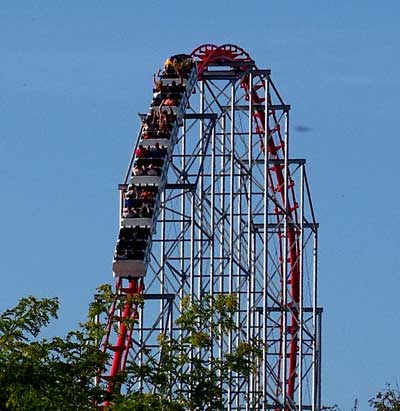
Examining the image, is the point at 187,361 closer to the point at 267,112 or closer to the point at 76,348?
the point at 76,348

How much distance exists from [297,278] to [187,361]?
2575 centimetres

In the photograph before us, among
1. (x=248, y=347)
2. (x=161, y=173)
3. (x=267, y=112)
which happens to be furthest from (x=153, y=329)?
(x=248, y=347)

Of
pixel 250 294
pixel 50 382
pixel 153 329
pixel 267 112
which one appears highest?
pixel 267 112

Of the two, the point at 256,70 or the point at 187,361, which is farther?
the point at 256,70

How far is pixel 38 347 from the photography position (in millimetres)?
28797

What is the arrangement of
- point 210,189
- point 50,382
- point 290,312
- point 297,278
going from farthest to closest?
1. point 297,278
2. point 290,312
3. point 210,189
4. point 50,382

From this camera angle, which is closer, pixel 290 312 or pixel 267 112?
pixel 267 112

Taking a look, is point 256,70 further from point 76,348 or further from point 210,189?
point 76,348

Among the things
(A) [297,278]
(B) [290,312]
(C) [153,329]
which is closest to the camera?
(C) [153,329]

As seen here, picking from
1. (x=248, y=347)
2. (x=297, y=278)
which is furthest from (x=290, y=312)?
(x=248, y=347)

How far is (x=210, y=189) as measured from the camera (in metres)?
46.3

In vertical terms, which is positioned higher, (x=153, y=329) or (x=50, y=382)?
(x=153, y=329)

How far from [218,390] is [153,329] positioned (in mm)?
12644

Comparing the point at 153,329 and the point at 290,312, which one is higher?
the point at 290,312
